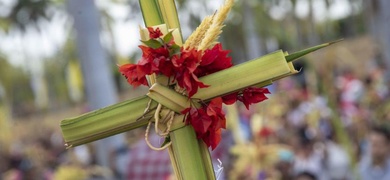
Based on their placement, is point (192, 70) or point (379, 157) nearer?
point (192, 70)

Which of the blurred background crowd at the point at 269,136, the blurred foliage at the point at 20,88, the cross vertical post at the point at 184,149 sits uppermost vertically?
the cross vertical post at the point at 184,149

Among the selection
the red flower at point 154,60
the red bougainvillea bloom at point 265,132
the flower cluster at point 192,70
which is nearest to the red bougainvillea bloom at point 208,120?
the flower cluster at point 192,70

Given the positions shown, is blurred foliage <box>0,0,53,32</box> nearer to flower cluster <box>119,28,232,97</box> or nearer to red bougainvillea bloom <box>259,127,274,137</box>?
red bougainvillea bloom <box>259,127,274,137</box>

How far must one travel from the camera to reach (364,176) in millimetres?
6746

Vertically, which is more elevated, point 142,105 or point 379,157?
point 142,105

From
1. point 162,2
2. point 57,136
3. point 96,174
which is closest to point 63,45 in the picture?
point 57,136

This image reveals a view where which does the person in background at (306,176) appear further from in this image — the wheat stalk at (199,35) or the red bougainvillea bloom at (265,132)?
the wheat stalk at (199,35)

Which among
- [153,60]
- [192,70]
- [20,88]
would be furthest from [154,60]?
[20,88]

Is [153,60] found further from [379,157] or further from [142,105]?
[379,157]

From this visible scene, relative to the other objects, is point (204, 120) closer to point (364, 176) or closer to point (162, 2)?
point (162, 2)

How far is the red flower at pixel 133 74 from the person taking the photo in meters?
2.46

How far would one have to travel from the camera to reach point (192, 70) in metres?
2.39

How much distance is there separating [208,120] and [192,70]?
17 cm

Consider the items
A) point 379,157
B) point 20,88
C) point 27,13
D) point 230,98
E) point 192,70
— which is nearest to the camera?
point 192,70
